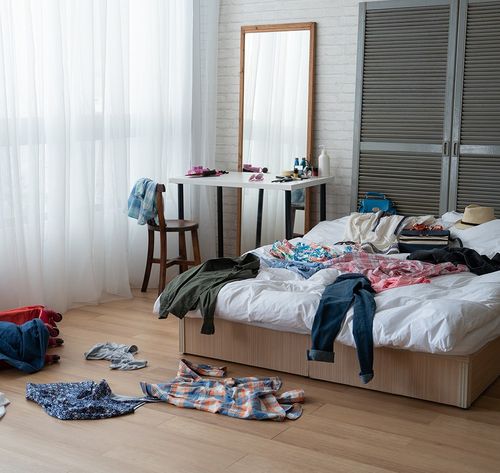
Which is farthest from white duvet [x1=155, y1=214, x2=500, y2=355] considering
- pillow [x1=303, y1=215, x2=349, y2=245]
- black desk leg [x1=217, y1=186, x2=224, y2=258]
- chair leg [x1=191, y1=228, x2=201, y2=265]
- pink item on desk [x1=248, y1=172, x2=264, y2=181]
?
black desk leg [x1=217, y1=186, x2=224, y2=258]

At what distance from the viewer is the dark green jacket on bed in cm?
400

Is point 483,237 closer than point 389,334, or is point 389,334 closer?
point 389,334

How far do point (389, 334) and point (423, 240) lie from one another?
159 centimetres

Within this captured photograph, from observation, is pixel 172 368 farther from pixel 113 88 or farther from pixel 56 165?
pixel 113 88

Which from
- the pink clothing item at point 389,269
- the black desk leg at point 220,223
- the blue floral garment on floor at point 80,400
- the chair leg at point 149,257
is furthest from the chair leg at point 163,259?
the blue floral garment on floor at point 80,400

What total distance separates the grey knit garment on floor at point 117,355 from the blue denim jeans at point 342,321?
97 centimetres

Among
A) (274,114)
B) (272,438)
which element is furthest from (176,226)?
(272,438)

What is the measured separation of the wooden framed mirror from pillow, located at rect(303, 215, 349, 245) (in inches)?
27.3

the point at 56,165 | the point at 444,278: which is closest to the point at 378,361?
the point at 444,278

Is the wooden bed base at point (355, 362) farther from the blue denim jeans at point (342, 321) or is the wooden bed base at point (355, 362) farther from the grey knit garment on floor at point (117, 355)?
the grey knit garment on floor at point (117, 355)

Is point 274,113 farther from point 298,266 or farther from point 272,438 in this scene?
point 272,438

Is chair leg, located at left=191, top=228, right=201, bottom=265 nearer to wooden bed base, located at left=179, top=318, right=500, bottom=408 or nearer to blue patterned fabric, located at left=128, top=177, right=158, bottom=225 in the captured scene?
blue patterned fabric, located at left=128, top=177, right=158, bottom=225

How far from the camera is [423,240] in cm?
499

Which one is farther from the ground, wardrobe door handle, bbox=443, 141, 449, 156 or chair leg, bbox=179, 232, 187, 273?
wardrobe door handle, bbox=443, 141, 449, 156
